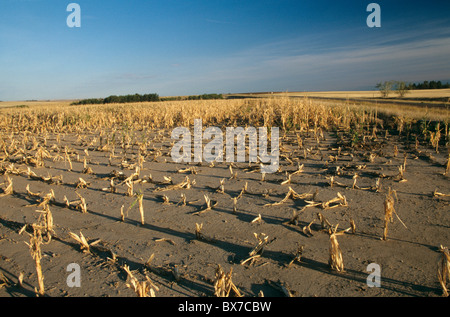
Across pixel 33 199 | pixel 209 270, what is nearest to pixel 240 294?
pixel 209 270

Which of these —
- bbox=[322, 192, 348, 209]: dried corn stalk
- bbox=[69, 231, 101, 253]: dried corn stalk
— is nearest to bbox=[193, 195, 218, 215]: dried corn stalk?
bbox=[69, 231, 101, 253]: dried corn stalk

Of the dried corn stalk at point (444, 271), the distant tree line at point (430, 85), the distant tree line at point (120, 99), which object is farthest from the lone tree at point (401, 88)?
the dried corn stalk at point (444, 271)

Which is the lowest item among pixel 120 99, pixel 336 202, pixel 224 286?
pixel 224 286

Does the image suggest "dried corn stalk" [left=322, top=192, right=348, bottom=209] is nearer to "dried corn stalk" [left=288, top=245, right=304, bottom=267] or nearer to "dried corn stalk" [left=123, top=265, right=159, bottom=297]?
"dried corn stalk" [left=288, top=245, right=304, bottom=267]

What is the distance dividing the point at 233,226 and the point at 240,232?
183 mm

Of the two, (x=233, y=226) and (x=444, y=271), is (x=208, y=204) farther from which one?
(x=444, y=271)

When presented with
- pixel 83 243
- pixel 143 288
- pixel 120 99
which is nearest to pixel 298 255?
pixel 143 288

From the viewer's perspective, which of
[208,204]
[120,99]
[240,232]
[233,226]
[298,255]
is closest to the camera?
[298,255]

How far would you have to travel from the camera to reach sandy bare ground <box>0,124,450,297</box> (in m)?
2.55

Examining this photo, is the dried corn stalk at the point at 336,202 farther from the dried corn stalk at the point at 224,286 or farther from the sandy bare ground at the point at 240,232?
the dried corn stalk at the point at 224,286

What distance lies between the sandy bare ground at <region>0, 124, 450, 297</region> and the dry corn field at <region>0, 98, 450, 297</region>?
16mm

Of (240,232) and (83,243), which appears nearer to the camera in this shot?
(83,243)

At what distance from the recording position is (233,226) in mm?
3654
